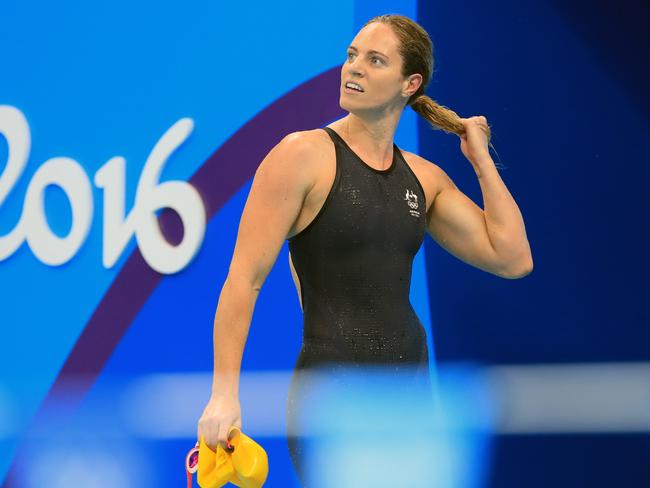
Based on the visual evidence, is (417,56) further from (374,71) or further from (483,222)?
(483,222)

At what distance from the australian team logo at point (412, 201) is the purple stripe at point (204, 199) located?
51.0 inches

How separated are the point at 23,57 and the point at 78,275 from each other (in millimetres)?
919

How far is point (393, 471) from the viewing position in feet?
9.93

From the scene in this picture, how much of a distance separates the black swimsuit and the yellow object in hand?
25cm

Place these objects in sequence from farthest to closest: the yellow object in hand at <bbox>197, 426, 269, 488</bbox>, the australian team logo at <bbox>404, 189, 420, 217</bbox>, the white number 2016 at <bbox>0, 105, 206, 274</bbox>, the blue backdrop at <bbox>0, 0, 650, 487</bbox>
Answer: the white number 2016 at <bbox>0, 105, 206, 274</bbox> → the blue backdrop at <bbox>0, 0, 650, 487</bbox> → the australian team logo at <bbox>404, 189, 420, 217</bbox> → the yellow object in hand at <bbox>197, 426, 269, 488</bbox>

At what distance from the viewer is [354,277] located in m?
2.80

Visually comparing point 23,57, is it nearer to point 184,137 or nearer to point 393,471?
point 184,137

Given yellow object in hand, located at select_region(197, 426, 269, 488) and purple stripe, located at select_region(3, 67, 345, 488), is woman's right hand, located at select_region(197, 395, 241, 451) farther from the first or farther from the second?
purple stripe, located at select_region(3, 67, 345, 488)

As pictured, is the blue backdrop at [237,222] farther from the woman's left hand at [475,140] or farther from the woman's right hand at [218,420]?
the woman's right hand at [218,420]

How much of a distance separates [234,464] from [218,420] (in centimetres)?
11

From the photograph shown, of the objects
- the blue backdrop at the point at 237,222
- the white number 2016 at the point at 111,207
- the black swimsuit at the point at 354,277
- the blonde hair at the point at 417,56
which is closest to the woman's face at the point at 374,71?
the blonde hair at the point at 417,56

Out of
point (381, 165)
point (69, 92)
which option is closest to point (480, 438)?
point (381, 165)

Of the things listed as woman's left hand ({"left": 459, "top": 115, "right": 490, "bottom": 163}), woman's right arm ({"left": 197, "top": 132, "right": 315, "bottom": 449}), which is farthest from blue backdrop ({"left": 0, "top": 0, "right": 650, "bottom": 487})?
woman's right arm ({"left": 197, "top": 132, "right": 315, "bottom": 449})

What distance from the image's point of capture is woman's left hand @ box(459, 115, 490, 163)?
10.2 feet
